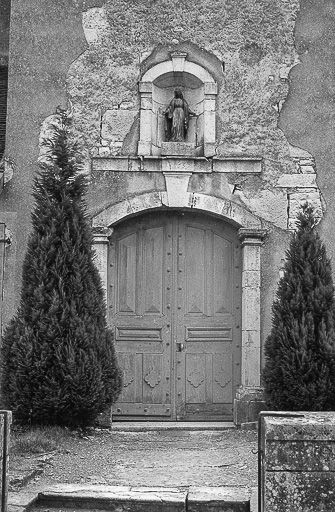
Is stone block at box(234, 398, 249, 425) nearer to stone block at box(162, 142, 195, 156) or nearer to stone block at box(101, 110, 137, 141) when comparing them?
stone block at box(162, 142, 195, 156)

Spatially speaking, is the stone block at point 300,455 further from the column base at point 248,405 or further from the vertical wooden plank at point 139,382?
the vertical wooden plank at point 139,382

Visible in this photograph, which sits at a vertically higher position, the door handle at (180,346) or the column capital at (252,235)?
the column capital at (252,235)

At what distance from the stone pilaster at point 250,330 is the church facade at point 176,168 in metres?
0.02

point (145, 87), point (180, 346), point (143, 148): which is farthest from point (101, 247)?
point (145, 87)

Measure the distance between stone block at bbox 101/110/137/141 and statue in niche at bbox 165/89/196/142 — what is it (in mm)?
469

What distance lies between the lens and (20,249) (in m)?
8.71

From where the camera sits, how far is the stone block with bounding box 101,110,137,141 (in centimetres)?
891

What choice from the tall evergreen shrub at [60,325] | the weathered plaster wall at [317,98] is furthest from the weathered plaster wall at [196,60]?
the tall evergreen shrub at [60,325]

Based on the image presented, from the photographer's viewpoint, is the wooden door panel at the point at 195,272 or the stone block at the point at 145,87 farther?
the stone block at the point at 145,87

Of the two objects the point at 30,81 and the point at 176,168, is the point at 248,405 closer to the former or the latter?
the point at 176,168

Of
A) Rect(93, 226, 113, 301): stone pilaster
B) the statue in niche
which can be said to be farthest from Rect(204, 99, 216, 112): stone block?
Rect(93, 226, 113, 301): stone pilaster

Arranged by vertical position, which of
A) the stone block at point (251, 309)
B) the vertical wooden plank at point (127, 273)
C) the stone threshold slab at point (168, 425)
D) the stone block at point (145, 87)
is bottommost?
the stone threshold slab at point (168, 425)

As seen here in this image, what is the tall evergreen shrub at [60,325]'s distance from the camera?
7254mm

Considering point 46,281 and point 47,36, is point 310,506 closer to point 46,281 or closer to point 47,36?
point 46,281
